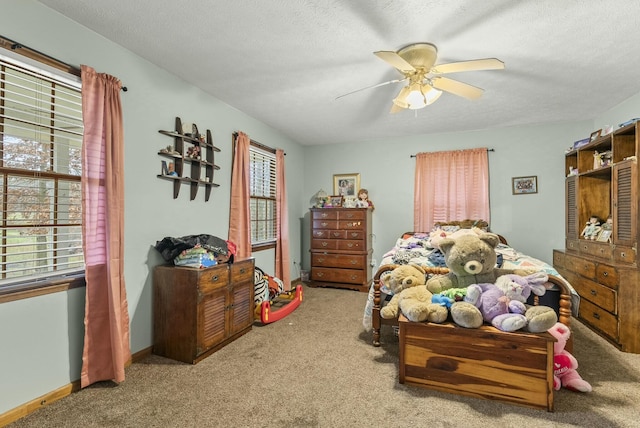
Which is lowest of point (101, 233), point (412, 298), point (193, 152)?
point (412, 298)

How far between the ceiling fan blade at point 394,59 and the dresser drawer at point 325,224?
2912 millimetres

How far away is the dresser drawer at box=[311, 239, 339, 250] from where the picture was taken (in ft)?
15.9

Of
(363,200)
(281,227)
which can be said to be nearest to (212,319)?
(281,227)

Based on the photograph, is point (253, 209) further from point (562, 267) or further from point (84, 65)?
point (562, 267)

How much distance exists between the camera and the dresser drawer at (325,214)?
4867 mm

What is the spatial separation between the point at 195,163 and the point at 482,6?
2.68m

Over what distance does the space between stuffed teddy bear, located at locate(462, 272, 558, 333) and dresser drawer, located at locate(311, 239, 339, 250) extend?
2.90 m

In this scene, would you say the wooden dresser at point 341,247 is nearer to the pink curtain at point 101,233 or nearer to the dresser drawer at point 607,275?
the dresser drawer at point 607,275

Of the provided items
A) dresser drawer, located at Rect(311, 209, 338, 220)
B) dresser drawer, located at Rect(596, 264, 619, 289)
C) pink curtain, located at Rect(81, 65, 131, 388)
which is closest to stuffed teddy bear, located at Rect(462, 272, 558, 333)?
dresser drawer, located at Rect(596, 264, 619, 289)

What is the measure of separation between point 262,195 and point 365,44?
8.69ft

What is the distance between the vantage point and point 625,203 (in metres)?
2.83

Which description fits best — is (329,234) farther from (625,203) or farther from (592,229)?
(625,203)

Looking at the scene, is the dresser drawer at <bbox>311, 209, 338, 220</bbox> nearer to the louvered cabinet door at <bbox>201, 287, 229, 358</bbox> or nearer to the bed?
the bed

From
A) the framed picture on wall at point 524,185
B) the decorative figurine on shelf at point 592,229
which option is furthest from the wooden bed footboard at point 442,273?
the framed picture on wall at point 524,185
